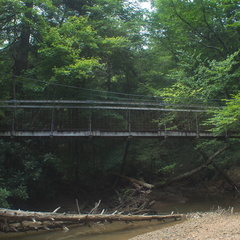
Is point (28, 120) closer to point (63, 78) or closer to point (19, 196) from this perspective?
point (63, 78)

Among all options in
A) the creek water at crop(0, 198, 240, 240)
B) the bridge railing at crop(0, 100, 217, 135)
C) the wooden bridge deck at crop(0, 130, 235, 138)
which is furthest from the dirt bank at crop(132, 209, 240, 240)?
the bridge railing at crop(0, 100, 217, 135)

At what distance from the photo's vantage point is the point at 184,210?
30.6ft

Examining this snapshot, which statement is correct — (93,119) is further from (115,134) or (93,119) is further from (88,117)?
(115,134)

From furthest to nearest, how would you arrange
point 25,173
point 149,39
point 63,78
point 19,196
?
point 149,39 < point 63,78 < point 25,173 < point 19,196

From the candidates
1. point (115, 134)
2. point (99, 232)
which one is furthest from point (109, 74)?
point (99, 232)

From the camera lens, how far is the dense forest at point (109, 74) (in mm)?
9945

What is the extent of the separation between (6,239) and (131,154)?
817 centimetres

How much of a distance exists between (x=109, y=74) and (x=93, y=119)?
3138 mm

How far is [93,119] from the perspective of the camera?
12242 mm

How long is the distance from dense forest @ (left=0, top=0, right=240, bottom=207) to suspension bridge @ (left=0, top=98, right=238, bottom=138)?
1.52 feet

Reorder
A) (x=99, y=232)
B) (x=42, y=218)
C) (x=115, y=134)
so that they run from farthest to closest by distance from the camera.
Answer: (x=115, y=134)
(x=99, y=232)
(x=42, y=218)

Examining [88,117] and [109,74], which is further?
[109,74]

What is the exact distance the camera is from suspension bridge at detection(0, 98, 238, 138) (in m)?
8.73

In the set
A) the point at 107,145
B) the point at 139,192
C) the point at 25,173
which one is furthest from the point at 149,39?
the point at 25,173
